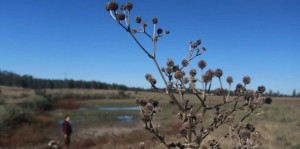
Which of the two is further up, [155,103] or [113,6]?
[113,6]

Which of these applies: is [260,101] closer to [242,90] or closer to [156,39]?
[242,90]

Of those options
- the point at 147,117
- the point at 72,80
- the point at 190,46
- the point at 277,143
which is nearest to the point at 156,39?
the point at 190,46

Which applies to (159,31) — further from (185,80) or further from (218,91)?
(218,91)

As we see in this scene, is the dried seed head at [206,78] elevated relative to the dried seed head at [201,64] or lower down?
lower down

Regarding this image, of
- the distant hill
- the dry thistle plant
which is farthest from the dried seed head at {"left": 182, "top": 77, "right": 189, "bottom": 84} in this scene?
the distant hill

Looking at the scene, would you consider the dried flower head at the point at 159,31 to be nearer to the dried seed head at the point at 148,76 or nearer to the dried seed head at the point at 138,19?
the dried seed head at the point at 138,19

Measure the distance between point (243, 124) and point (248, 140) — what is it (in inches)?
4.1

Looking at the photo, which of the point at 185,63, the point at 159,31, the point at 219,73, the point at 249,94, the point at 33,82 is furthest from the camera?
the point at 33,82

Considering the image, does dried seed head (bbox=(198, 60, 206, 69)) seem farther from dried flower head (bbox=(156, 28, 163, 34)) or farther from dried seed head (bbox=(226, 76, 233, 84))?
dried flower head (bbox=(156, 28, 163, 34))

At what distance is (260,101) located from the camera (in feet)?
10.1

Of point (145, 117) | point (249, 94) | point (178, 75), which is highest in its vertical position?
point (178, 75)

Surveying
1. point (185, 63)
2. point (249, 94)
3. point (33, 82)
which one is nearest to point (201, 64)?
point (185, 63)

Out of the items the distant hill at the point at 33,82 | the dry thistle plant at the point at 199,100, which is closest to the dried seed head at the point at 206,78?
the dry thistle plant at the point at 199,100

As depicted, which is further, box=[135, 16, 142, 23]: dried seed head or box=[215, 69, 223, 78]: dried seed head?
box=[135, 16, 142, 23]: dried seed head
